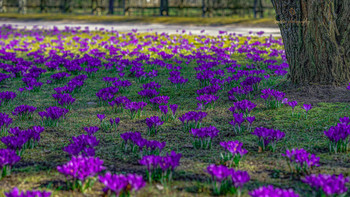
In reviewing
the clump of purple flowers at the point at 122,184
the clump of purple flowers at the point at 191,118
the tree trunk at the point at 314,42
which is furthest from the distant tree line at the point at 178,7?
the clump of purple flowers at the point at 122,184

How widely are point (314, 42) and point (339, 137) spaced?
2738 millimetres

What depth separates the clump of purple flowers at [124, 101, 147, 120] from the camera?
18.7 feet

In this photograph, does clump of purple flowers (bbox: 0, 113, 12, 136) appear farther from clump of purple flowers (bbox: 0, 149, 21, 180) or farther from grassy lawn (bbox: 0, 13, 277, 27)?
grassy lawn (bbox: 0, 13, 277, 27)

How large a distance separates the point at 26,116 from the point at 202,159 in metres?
3.16

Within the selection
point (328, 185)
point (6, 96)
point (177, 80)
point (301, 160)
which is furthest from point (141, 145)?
point (177, 80)

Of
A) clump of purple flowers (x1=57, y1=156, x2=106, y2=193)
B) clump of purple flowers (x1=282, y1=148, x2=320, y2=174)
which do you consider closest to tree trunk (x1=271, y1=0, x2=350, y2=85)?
clump of purple flowers (x1=282, y1=148, x2=320, y2=174)

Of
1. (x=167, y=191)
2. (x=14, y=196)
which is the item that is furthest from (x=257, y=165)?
(x=14, y=196)

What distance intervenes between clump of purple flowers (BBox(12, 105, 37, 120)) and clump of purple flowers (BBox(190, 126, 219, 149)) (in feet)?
8.74

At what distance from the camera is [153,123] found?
4867 millimetres

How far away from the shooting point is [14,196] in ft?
8.72

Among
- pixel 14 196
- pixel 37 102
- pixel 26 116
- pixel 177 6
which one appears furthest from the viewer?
pixel 177 6

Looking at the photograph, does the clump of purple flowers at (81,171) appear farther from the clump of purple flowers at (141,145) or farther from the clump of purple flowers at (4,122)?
the clump of purple flowers at (4,122)

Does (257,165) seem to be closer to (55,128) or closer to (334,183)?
(334,183)

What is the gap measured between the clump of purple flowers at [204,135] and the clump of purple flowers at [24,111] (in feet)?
8.74
